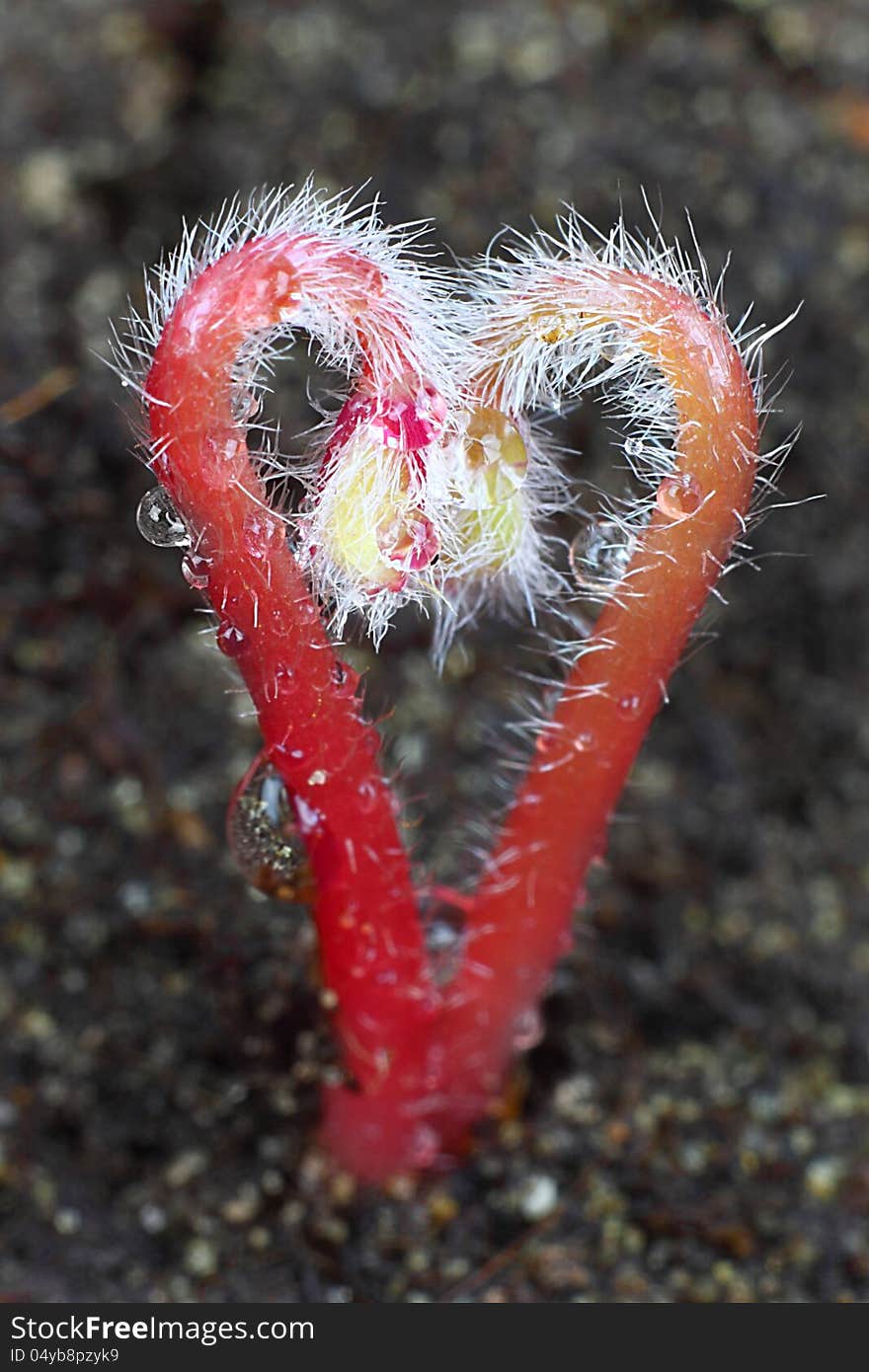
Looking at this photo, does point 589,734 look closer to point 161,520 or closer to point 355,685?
point 355,685

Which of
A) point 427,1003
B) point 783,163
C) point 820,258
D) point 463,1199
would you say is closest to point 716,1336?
point 463,1199

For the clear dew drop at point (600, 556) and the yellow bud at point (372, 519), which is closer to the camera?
the yellow bud at point (372, 519)

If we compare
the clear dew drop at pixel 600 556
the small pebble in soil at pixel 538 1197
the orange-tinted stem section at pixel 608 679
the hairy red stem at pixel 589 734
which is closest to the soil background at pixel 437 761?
the small pebble in soil at pixel 538 1197

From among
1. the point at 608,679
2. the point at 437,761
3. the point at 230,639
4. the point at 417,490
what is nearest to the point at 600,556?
the point at 608,679

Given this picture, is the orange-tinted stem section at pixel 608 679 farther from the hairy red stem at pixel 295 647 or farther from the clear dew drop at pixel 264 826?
the clear dew drop at pixel 264 826

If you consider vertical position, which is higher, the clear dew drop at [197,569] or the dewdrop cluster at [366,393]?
the dewdrop cluster at [366,393]

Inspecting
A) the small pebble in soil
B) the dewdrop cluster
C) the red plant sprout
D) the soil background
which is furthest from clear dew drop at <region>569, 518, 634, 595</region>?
the small pebble in soil

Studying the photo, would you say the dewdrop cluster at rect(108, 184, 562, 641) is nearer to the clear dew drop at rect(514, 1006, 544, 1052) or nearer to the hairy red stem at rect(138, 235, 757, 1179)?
the hairy red stem at rect(138, 235, 757, 1179)

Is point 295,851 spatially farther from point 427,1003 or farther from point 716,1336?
point 716,1336
